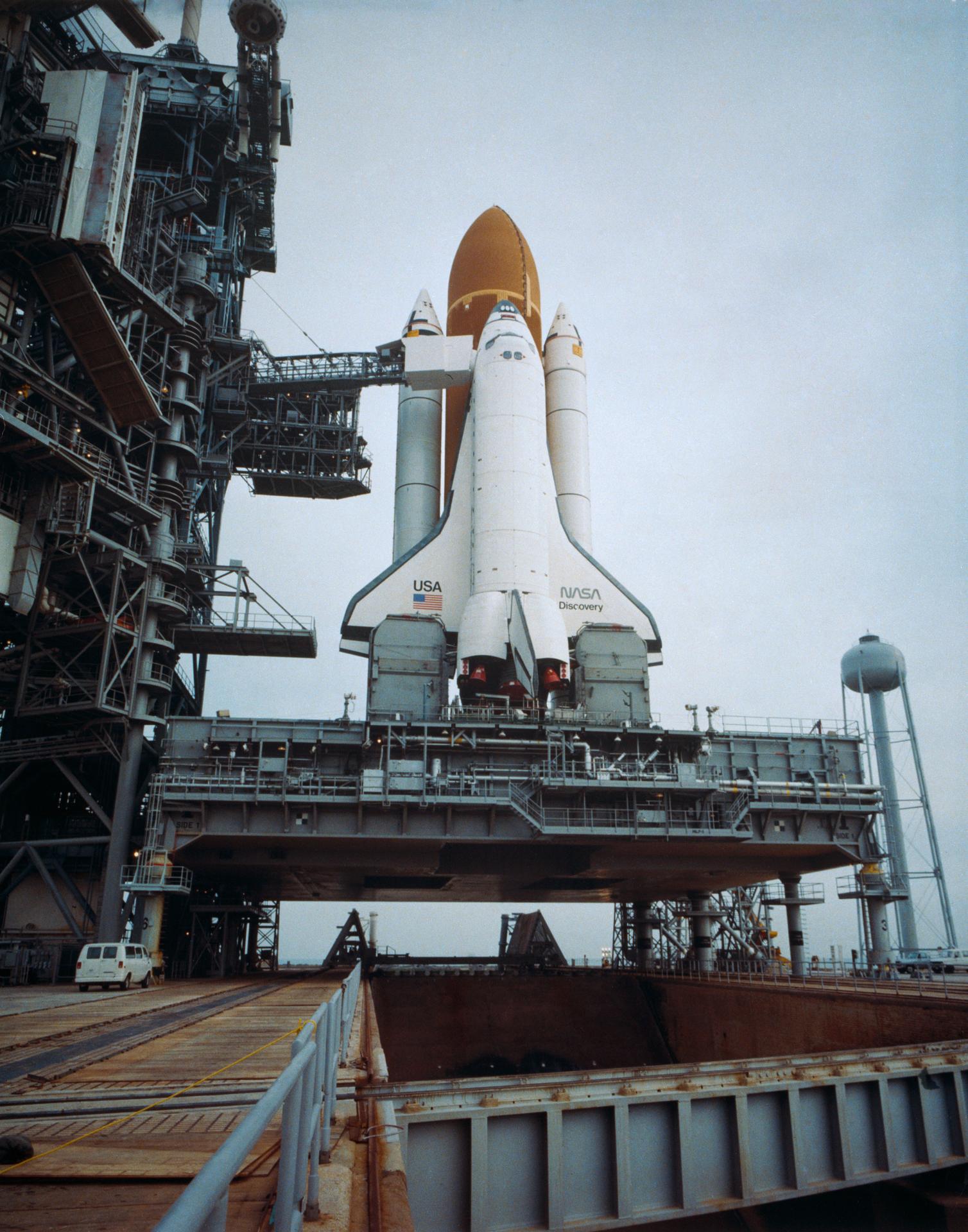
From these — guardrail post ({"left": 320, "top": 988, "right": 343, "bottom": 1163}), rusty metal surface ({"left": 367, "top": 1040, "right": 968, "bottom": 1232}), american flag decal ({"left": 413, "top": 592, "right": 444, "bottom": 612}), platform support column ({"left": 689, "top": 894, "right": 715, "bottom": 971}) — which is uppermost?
american flag decal ({"left": 413, "top": 592, "right": 444, "bottom": 612})

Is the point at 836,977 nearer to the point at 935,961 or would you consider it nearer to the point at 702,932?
the point at 702,932

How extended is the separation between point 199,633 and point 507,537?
46.9 feet

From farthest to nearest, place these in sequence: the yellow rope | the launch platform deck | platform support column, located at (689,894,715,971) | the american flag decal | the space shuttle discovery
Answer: platform support column, located at (689,894,715,971)
the american flag decal
the space shuttle discovery
the yellow rope
the launch platform deck

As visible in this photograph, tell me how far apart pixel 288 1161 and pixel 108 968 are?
21829 mm

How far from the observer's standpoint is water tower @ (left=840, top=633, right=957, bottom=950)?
170 feet

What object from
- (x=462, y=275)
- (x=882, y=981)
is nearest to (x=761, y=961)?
(x=882, y=981)

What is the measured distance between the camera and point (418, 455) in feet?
140

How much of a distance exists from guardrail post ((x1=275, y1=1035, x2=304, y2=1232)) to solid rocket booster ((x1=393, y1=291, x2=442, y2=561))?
36909mm

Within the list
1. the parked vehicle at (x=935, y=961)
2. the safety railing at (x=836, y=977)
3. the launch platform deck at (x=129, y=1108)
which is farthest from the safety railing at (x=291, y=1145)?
the parked vehicle at (x=935, y=961)

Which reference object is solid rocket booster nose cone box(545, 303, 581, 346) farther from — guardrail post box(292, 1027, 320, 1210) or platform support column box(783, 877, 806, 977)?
guardrail post box(292, 1027, 320, 1210)

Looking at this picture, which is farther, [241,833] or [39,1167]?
[241,833]

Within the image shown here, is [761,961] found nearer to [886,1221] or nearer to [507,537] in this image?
[507,537]

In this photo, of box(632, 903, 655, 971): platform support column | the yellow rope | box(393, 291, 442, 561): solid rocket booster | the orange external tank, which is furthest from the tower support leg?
box(632, 903, 655, 971): platform support column

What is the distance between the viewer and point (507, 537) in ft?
108
